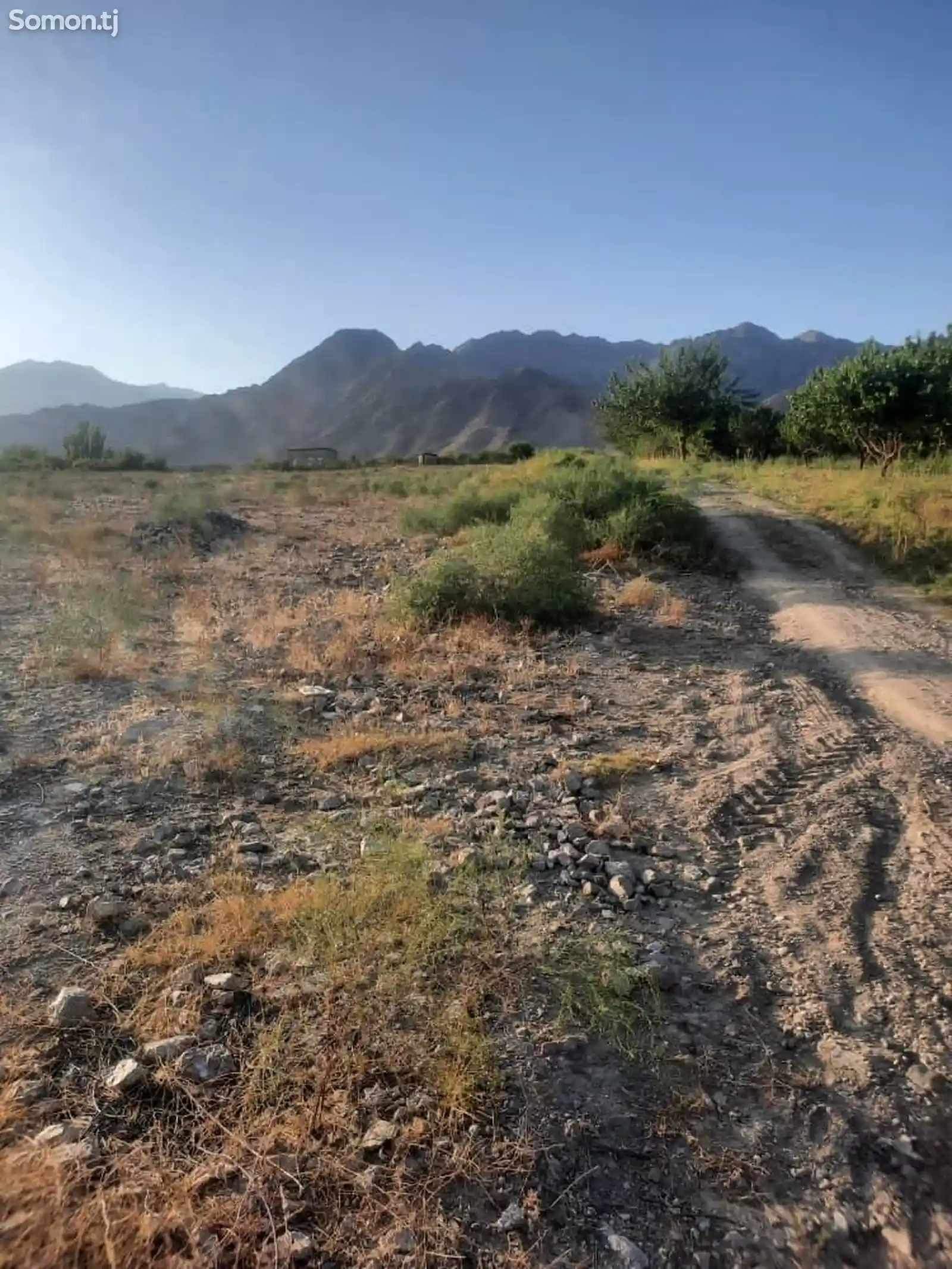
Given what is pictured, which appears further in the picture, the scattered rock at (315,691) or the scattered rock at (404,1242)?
the scattered rock at (315,691)

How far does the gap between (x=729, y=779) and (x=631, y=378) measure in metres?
27.0

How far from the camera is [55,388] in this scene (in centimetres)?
13475

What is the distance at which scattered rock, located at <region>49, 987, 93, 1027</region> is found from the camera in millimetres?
2715

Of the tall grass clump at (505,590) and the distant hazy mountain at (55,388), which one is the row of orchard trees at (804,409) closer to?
the tall grass clump at (505,590)

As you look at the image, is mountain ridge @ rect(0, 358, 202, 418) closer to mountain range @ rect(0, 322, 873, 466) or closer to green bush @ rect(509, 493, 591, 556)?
mountain range @ rect(0, 322, 873, 466)

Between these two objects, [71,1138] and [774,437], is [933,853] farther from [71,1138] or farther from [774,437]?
[774,437]

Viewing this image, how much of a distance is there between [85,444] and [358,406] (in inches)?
2618

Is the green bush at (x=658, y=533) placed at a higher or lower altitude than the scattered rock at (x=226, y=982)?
higher

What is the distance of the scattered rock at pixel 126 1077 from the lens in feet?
8.14

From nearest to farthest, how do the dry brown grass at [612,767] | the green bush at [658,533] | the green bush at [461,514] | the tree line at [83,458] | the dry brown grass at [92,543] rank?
the dry brown grass at [612,767] < the green bush at [658,533] < the dry brown grass at [92,543] < the green bush at [461,514] < the tree line at [83,458]

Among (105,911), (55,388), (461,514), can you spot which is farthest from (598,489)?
(55,388)

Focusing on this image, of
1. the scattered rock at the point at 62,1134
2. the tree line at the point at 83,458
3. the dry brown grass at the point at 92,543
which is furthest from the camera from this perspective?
the tree line at the point at 83,458

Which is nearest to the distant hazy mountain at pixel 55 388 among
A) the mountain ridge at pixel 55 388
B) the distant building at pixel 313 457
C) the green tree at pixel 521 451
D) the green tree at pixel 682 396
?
the mountain ridge at pixel 55 388

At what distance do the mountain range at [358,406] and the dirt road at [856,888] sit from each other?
60.3m
